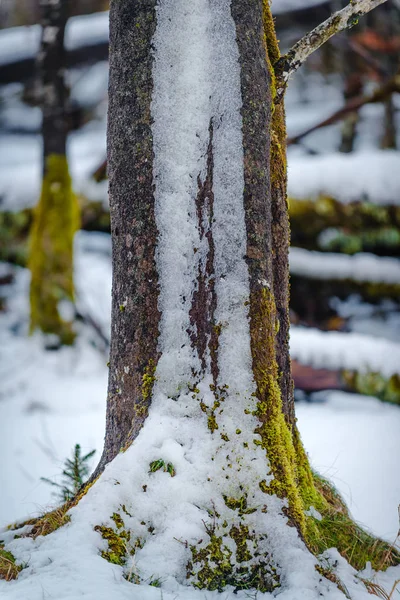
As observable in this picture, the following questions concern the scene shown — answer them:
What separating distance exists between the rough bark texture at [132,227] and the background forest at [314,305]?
0.95 metres

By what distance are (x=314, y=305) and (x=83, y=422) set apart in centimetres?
333

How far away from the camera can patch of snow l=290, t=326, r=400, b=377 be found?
4.69m

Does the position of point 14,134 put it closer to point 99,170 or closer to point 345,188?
point 99,170

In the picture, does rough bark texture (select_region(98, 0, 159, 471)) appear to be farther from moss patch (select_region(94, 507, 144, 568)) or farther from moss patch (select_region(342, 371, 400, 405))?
moss patch (select_region(342, 371, 400, 405))

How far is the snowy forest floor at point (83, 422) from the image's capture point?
9.77 ft

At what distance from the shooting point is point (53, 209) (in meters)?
5.57

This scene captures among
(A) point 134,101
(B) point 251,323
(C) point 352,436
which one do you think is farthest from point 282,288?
(C) point 352,436

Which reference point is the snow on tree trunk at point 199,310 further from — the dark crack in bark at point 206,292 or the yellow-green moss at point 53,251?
the yellow-green moss at point 53,251

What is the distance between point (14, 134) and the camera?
1213 centimetres

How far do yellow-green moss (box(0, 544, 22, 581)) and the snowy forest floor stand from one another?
0.67 metres

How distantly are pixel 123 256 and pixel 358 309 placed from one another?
4766 millimetres

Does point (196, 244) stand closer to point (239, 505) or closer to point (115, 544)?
point (239, 505)

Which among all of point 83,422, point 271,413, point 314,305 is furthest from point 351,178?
point 271,413

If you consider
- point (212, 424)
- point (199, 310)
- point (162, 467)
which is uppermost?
point (199, 310)
